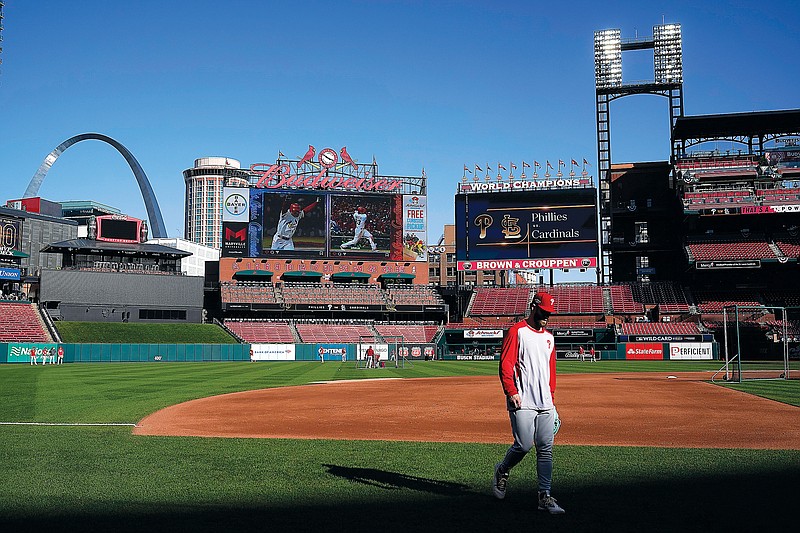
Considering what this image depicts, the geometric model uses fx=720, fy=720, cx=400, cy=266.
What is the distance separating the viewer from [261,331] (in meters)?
68.7

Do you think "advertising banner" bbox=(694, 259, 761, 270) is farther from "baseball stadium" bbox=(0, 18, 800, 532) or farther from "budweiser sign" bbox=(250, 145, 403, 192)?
"budweiser sign" bbox=(250, 145, 403, 192)

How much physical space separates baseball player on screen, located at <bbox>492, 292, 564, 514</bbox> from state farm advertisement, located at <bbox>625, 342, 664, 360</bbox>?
177 feet

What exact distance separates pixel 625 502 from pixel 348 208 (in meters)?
69.8

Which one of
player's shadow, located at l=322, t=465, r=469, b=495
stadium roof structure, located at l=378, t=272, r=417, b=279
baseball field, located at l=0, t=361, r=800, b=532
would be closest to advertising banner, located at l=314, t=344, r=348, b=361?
stadium roof structure, located at l=378, t=272, r=417, b=279

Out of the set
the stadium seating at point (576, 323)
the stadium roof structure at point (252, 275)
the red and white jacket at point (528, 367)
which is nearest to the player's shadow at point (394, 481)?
the red and white jacket at point (528, 367)

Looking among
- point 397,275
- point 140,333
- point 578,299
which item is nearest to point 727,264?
point 578,299

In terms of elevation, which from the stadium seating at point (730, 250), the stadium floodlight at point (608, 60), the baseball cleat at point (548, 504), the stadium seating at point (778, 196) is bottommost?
the baseball cleat at point (548, 504)

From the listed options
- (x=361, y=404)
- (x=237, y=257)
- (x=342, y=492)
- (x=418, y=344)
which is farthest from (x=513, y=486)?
(x=237, y=257)

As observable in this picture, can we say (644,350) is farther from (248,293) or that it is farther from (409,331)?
(248,293)

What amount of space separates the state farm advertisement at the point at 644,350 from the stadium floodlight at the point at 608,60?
29.3 metres

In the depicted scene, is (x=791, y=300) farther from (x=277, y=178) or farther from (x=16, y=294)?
(x=16, y=294)

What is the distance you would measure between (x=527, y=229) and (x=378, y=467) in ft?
206

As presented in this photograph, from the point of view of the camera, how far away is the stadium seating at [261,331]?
66625 mm

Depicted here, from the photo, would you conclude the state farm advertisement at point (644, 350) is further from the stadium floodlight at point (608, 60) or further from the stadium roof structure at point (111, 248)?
the stadium roof structure at point (111, 248)
